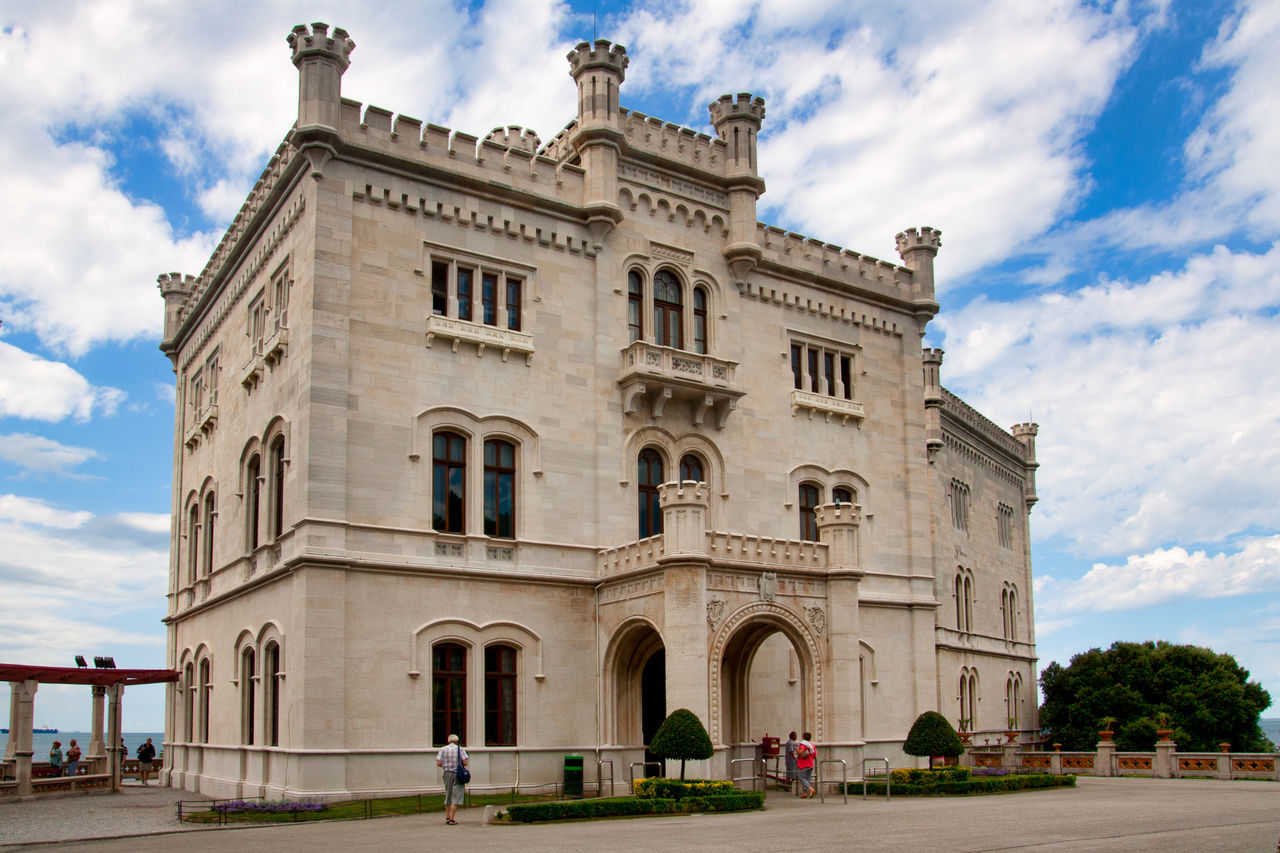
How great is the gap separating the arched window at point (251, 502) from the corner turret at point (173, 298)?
1272 cm

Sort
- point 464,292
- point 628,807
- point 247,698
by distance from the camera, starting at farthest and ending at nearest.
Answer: point 247,698 < point 464,292 < point 628,807

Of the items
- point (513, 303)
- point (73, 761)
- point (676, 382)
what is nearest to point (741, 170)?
point (676, 382)

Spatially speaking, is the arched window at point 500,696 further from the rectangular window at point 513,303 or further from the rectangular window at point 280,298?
the rectangular window at point 280,298

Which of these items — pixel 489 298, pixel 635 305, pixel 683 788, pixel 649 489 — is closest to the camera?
pixel 683 788

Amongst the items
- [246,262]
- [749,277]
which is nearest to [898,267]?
[749,277]

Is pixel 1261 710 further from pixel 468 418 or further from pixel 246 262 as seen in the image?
pixel 246 262

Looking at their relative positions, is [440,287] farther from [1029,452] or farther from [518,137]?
[1029,452]

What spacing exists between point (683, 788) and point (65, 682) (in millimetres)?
19883

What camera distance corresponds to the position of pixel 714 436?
34531 millimetres

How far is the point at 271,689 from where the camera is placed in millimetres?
29641

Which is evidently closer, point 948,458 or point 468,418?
point 468,418

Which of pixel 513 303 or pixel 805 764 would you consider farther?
pixel 513 303

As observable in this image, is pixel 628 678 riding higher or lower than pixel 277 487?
lower

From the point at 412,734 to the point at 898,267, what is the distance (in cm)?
2269
